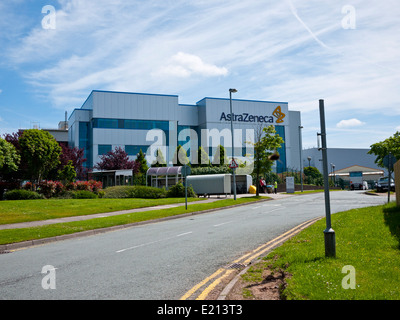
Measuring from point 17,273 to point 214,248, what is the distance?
4.79 metres

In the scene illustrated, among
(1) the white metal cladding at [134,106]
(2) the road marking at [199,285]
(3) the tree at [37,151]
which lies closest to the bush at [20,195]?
(3) the tree at [37,151]

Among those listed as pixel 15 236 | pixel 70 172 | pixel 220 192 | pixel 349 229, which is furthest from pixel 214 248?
pixel 70 172

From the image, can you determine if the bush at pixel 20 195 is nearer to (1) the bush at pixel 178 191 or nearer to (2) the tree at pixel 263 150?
(1) the bush at pixel 178 191

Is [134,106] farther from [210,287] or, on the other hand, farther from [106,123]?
[210,287]

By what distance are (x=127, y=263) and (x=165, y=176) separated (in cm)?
3384

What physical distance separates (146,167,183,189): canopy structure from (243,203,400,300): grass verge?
30460 millimetres

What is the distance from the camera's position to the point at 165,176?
4216 cm

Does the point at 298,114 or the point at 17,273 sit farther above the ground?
the point at 298,114

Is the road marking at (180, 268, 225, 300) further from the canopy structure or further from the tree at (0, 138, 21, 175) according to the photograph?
the canopy structure

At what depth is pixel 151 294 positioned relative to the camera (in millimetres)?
5934

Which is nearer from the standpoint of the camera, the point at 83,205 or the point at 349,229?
the point at 349,229

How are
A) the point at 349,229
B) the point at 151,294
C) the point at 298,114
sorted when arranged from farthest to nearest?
the point at 298,114
the point at 349,229
the point at 151,294
